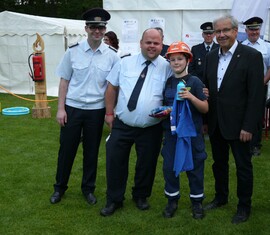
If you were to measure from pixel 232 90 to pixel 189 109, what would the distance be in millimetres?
409

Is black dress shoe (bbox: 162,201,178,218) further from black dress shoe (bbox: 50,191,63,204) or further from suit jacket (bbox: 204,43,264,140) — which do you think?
black dress shoe (bbox: 50,191,63,204)

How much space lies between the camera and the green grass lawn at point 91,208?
3664 millimetres

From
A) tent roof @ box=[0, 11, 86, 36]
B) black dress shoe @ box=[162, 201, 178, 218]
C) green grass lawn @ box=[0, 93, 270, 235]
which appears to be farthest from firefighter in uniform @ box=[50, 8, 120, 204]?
tent roof @ box=[0, 11, 86, 36]

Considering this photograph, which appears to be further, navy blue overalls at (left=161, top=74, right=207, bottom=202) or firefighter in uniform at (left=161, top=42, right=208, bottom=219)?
navy blue overalls at (left=161, top=74, right=207, bottom=202)

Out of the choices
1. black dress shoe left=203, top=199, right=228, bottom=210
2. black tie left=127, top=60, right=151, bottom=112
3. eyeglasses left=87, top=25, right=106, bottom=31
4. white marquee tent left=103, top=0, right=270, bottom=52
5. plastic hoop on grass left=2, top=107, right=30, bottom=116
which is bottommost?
black dress shoe left=203, top=199, right=228, bottom=210

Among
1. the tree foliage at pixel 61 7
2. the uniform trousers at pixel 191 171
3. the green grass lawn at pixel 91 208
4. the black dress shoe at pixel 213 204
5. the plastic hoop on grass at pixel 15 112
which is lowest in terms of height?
the green grass lawn at pixel 91 208

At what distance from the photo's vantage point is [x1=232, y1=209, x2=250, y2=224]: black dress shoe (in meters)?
3.75

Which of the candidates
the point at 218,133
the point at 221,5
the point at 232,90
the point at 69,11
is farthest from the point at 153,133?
the point at 69,11

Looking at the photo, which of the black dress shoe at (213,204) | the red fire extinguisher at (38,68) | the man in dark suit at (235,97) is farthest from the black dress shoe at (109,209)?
the red fire extinguisher at (38,68)

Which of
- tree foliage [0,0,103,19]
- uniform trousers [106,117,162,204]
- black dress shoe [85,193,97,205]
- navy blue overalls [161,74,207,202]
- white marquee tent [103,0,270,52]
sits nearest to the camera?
navy blue overalls [161,74,207,202]

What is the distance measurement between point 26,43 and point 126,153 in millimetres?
9671

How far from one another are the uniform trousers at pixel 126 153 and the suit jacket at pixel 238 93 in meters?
0.63

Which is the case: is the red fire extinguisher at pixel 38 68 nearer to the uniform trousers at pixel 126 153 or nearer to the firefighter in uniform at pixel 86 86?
the firefighter in uniform at pixel 86 86

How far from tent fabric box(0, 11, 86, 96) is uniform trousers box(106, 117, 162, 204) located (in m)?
8.89
